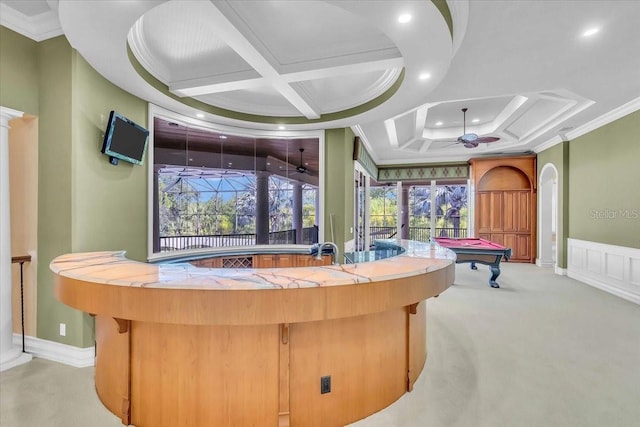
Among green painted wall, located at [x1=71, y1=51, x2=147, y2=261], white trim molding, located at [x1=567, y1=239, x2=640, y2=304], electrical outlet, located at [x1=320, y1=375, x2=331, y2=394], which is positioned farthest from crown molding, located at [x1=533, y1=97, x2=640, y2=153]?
green painted wall, located at [x1=71, y1=51, x2=147, y2=261]

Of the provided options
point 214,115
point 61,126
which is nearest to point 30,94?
point 61,126

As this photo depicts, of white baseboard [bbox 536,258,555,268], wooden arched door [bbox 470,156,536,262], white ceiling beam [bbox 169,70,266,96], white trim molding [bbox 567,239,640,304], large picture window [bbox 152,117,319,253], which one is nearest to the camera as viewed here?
white ceiling beam [bbox 169,70,266,96]

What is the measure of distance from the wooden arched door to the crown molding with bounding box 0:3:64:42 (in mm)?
8422

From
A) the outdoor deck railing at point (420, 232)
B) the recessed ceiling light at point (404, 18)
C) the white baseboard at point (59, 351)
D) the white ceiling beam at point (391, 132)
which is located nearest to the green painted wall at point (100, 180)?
the white baseboard at point (59, 351)

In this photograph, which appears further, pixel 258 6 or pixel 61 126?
pixel 61 126

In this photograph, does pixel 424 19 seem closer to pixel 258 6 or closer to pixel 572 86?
pixel 258 6

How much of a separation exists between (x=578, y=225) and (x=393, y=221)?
4.43 meters

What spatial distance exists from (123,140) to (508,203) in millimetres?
8465

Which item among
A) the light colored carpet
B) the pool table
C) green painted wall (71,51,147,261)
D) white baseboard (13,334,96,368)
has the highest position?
green painted wall (71,51,147,261)

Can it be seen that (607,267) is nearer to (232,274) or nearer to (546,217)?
(546,217)

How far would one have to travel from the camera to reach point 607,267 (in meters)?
4.96

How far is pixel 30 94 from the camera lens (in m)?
2.65

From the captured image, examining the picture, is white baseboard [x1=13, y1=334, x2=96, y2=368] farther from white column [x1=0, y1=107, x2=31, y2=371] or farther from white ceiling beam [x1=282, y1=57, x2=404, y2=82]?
white ceiling beam [x1=282, y1=57, x2=404, y2=82]

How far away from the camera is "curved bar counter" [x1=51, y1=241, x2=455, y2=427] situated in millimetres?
1492
